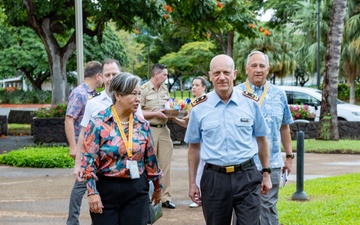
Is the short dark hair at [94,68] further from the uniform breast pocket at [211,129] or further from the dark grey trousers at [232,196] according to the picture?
the dark grey trousers at [232,196]

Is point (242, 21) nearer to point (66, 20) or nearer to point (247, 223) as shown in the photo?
point (66, 20)

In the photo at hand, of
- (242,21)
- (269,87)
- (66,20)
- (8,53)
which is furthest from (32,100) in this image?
(269,87)

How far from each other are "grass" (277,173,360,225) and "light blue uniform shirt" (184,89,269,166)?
2.62 metres

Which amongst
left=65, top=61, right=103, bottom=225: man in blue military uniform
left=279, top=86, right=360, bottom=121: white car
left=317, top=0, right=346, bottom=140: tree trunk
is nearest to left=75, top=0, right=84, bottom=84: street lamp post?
left=65, top=61, right=103, bottom=225: man in blue military uniform

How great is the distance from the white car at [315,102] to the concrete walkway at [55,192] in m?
8.15

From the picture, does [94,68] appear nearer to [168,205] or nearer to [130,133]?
[130,133]

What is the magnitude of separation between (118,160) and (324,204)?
15.1 ft

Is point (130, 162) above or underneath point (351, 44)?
underneath

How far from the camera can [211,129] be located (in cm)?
483

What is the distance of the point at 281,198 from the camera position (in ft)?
29.8

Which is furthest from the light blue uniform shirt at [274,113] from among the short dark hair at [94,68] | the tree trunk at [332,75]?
the tree trunk at [332,75]

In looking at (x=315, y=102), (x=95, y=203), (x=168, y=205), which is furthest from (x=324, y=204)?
(x=315, y=102)

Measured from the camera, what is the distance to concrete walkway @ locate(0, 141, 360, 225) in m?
7.94

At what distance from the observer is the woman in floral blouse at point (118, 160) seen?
449 cm
